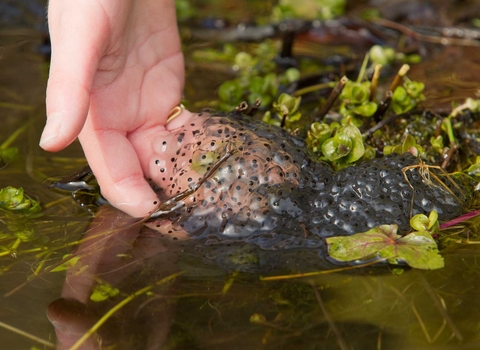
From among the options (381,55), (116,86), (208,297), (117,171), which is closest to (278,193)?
(208,297)

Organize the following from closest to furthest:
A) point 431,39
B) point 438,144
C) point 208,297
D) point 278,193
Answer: point 208,297
point 278,193
point 438,144
point 431,39

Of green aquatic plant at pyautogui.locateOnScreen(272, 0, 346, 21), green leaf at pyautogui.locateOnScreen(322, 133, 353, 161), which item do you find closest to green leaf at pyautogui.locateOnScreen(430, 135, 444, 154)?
green leaf at pyautogui.locateOnScreen(322, 133, 353, 161)

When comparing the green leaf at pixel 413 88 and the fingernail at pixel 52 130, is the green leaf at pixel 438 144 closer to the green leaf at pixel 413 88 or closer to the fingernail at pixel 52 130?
the green leaf at pixel 413 88

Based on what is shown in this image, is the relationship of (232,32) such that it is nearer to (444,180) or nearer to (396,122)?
(396,122)

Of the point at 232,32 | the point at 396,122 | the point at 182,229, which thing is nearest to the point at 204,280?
the point at 182,229

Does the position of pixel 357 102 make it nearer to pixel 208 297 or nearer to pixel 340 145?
pixel 340 145

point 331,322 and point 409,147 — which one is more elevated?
point 409,147
